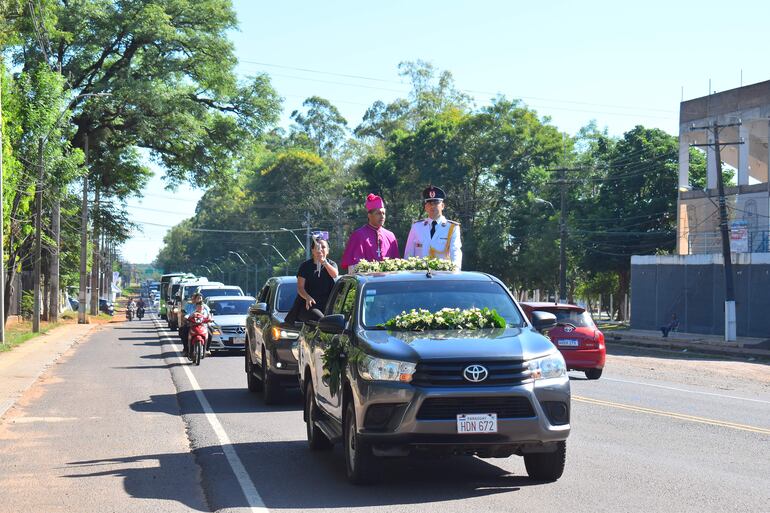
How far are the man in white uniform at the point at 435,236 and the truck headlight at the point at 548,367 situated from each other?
3.80 m

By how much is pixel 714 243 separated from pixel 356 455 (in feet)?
169

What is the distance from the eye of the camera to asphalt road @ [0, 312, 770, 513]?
325 inches

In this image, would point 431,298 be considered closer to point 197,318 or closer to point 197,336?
point 197,336

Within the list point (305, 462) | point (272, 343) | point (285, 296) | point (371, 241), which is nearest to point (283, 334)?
point (272, 343)

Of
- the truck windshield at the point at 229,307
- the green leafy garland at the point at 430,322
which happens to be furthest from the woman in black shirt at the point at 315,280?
the truck windshield at the point at 229,307

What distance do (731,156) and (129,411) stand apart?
174ft

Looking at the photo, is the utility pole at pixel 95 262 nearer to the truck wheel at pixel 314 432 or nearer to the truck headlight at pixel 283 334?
the truck headlight at pixel 283 334

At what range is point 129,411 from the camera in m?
14.9

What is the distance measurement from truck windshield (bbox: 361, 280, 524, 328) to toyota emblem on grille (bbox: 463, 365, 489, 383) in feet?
4.36

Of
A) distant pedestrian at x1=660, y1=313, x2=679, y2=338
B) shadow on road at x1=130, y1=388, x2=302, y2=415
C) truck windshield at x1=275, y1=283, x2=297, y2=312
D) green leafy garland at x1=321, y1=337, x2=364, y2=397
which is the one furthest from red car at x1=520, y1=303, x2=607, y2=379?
distant pedestrian at x1=660, y1=313, x2=679, y2=338

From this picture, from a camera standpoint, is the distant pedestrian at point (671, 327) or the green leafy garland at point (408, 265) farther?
the distant pedestrian at point (671, 327)

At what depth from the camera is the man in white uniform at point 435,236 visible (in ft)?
40.1

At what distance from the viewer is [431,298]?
9609 millimetres

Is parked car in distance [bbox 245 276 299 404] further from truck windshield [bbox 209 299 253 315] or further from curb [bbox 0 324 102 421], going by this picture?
truck windshield [bbox 209 299 253 315]
